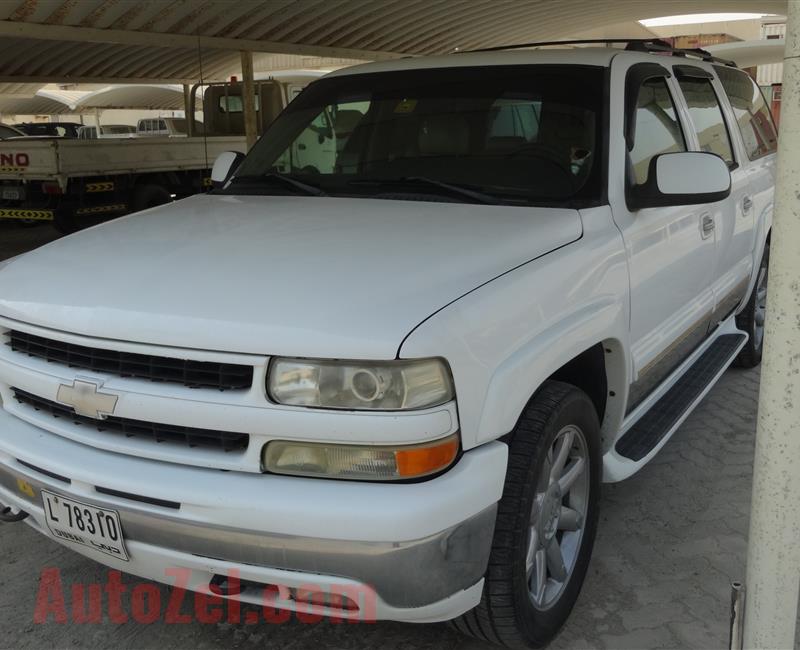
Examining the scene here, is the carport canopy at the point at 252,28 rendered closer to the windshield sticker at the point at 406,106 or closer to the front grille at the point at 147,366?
the windshield sticker at the point at 406,106

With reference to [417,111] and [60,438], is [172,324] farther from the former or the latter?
[417,111]

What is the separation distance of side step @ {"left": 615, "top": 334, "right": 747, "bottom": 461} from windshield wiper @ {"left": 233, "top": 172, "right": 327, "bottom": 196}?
5.25 feet

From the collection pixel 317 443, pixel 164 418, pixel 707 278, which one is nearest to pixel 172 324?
pixel 164 418

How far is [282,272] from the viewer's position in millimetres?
2297

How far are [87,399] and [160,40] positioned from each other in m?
10.7

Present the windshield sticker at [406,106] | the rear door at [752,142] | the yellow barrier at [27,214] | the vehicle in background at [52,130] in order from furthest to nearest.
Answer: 1. the vehicle in background at [52,130]
2. the yellow barrier at [27,214]
3. the rear door at [752,142]
4. the windshield sticker at [406,106]

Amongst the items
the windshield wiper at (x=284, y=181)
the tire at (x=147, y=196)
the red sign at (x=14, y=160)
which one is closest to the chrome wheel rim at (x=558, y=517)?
the windshield wiper at (x=284, y=181)

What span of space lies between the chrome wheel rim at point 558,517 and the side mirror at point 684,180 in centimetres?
94

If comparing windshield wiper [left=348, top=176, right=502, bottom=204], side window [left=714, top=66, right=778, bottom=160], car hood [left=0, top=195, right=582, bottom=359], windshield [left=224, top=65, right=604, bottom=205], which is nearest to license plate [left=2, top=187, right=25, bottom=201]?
windshield [left=224, top=65, right=604, bottom=205]

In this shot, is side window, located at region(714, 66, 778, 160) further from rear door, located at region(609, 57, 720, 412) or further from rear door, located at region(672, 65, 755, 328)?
rear door, located at region(609, 57, 720, 412)

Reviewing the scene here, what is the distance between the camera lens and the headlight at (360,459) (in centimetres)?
198

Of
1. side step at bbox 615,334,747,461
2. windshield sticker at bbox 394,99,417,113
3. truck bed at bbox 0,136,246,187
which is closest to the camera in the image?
side step at bbox 615,334,747,461

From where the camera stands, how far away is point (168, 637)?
2.66 metres

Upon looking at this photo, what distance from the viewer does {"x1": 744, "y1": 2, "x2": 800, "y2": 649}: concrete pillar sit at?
1.78m
